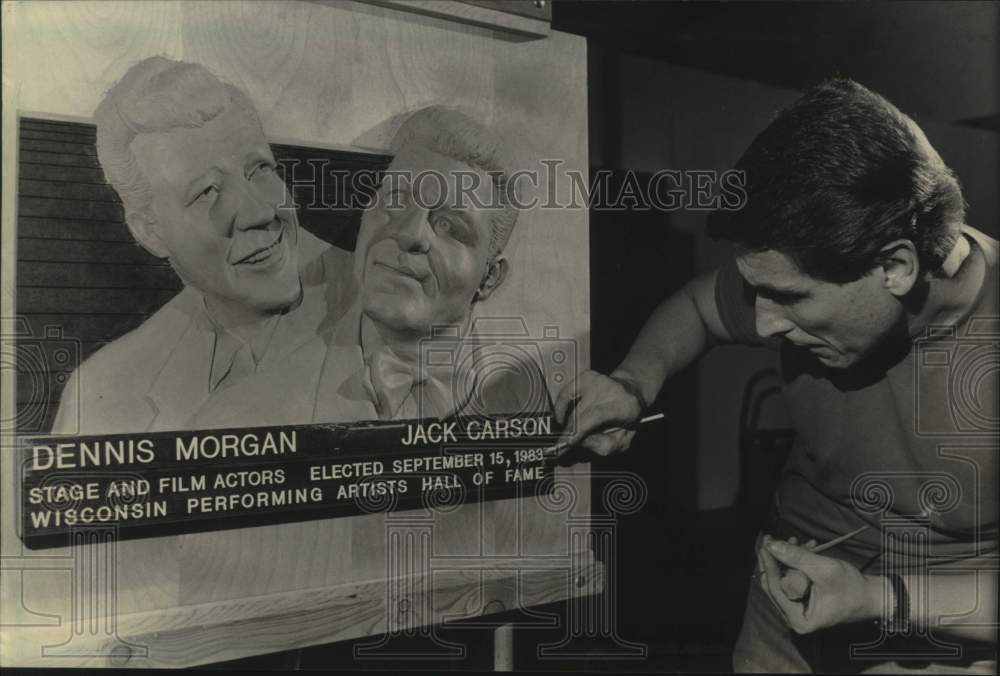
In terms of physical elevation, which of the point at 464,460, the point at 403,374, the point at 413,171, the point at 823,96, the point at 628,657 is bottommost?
the point at 628,657

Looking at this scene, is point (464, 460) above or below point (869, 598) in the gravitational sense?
above

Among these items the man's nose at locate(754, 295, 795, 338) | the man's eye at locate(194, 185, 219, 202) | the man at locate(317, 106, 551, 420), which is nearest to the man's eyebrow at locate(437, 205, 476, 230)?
the man at locate(317, 106, 551, 420)

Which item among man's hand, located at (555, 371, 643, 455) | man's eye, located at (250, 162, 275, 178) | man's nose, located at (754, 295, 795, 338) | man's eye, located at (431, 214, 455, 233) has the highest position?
man's eye, located at (250, 162, 275, 178)

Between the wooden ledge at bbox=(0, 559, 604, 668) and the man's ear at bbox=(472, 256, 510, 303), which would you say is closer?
the wooden ledge at bbox=(0, 559, 604, 668)

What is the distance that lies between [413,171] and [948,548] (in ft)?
3.04

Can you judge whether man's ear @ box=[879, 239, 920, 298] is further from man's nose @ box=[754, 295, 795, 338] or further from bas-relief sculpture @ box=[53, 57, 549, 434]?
bas-relief sculpture @ box=[53, 57, 549, 434]

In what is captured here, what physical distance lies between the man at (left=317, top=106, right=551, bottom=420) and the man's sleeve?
289 mm

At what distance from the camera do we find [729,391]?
125 centimetres

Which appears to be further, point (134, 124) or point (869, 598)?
Answer: point (869, 598)

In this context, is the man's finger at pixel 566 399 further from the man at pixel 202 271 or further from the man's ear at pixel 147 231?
the man's ear at pixel 147 231

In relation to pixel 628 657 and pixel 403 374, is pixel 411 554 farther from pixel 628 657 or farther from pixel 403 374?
pixel 628 657

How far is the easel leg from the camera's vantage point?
1.23 meters

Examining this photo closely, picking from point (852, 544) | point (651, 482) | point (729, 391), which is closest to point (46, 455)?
point (651, 482)

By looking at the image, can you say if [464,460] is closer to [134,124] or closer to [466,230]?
[466,230]
